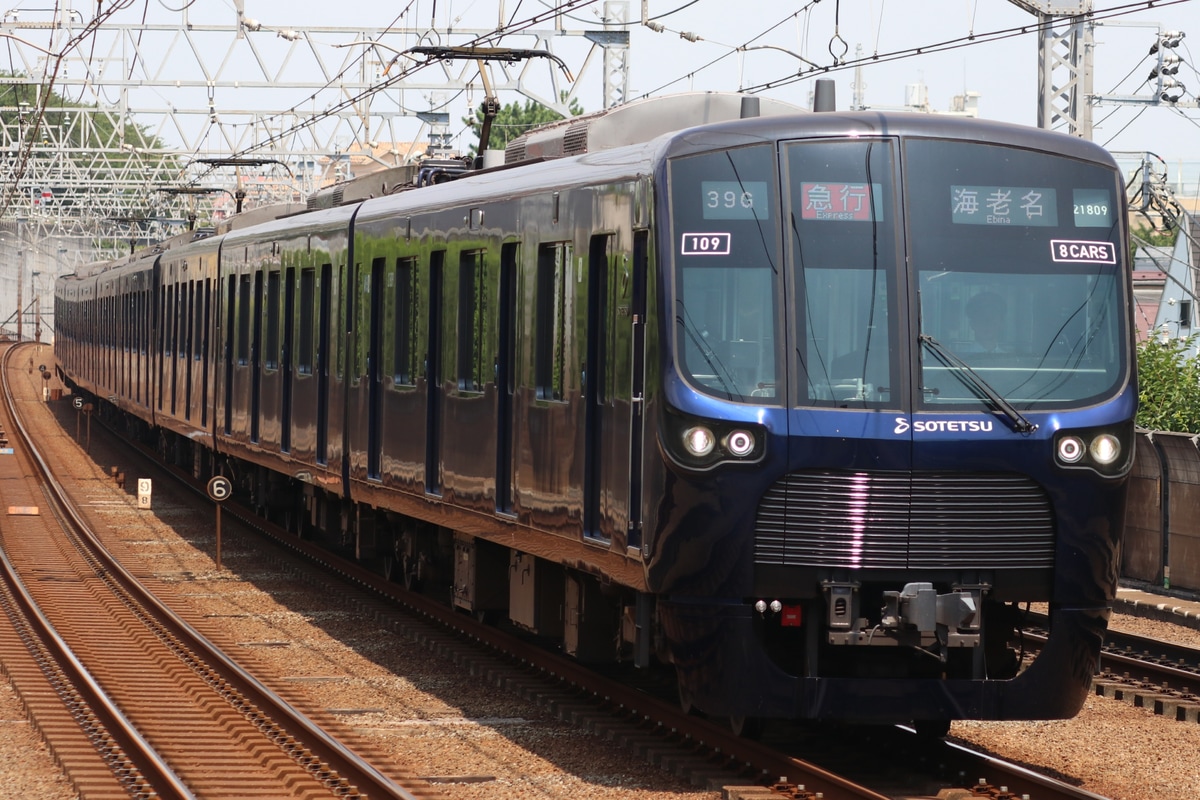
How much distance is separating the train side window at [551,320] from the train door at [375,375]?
3.71 metres

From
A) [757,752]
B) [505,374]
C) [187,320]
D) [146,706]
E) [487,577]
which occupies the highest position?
[187,320]

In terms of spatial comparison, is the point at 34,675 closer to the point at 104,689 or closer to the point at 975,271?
the point at 104,689

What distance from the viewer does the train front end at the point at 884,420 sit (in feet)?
26.1

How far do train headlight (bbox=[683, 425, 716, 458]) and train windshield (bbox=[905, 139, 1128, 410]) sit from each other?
92 centimetres

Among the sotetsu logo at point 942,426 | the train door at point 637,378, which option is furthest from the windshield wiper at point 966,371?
the train door at point 637,378

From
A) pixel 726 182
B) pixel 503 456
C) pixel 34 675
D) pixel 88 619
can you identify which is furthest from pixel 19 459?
pixel 726 182

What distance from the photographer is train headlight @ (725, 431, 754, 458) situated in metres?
7.92

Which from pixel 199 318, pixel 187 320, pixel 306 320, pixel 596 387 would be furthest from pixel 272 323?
pixel 596 387

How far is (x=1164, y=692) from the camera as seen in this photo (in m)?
11.2

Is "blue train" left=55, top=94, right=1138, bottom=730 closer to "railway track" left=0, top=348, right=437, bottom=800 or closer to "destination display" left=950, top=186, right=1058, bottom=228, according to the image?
"destination display" left=950, top=186, right=1058, bottom=228

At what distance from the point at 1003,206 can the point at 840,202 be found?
0.75 m

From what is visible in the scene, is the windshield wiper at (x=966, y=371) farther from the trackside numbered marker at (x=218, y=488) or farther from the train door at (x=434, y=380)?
the trackside numbered marker at (x=218, y=488)

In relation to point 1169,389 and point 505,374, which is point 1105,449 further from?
point 1169,389

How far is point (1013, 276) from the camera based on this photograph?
8273mm
